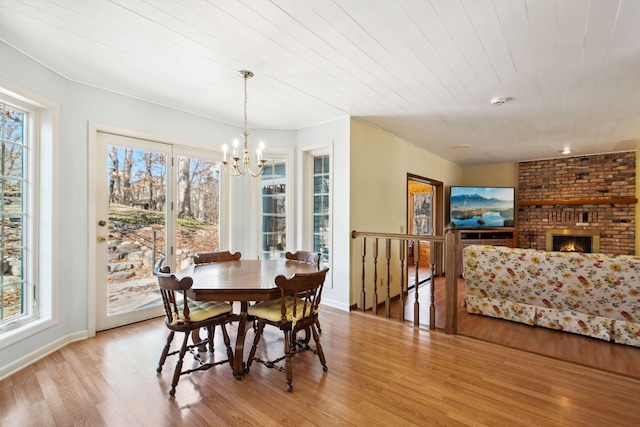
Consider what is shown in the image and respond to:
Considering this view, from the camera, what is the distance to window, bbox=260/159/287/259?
4.34 meters

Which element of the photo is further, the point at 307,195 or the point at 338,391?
the point at 307,195

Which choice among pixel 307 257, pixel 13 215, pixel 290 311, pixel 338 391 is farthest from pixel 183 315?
pixel 13 215

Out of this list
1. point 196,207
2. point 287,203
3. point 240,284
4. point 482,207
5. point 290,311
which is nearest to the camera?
point 240,284

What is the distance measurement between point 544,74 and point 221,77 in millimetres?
2853

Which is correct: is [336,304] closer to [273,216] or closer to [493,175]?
[273,216]

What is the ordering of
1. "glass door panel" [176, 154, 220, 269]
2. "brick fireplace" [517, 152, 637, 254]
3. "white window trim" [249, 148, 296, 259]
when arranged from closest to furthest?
"glass door panel" [176, 154, 220, 269]
"white window trim" [249, 148, 296, 259]
"brick fireplace" [517, 152, 637, 254]

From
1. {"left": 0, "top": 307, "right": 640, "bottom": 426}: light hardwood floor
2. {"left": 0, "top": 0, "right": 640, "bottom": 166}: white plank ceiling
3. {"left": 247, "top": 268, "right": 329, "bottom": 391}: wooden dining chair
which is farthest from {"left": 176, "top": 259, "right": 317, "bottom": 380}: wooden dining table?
{"left": 0, "top": 0, "right": 640, "bottom": 166}: white plank ceiling

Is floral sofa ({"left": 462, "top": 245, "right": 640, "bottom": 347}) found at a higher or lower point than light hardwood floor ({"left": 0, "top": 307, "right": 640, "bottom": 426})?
higher

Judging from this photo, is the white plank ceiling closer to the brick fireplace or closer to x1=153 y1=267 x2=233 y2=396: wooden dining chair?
x1=153 y1=267 x2=233 y2=396: wooden dining chair

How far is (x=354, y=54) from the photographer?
2.30 meters

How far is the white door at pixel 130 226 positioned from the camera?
303 cm

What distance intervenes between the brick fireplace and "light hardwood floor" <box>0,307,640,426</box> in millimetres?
4802

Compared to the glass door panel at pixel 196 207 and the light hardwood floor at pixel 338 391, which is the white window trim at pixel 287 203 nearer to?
the glass door panel at pixel 196 207

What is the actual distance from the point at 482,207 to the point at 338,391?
5754 millimetres
